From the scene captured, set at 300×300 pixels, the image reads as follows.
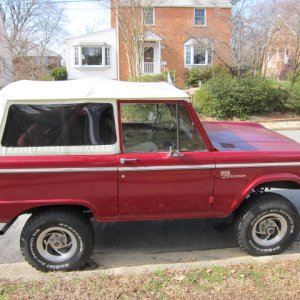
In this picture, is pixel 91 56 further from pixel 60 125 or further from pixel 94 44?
pixel 60 125

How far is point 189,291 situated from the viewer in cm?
347

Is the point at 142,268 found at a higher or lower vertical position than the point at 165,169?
lower

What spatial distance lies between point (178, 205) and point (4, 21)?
34.5m

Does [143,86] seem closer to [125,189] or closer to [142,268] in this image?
[125,189]

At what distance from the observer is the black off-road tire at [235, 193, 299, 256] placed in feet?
13.5

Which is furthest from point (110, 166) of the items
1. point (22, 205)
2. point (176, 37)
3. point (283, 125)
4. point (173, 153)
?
point (176, 37)

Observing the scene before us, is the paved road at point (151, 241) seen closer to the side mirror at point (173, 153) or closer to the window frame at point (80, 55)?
the side mirror at point (173, 153)

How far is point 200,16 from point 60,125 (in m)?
31.6

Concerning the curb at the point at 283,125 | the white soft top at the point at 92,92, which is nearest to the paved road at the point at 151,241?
the white soft top at the point at 92,92

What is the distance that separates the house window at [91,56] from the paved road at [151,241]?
3107 cm

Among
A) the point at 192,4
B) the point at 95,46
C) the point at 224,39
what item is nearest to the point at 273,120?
the point at 224,39

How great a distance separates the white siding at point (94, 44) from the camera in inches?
1366

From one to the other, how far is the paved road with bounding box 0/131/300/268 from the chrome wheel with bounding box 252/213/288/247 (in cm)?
30

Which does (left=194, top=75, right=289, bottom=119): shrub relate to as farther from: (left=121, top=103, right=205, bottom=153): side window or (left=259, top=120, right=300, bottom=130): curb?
(left=121, top=103, right=205, bottom=153): side window
